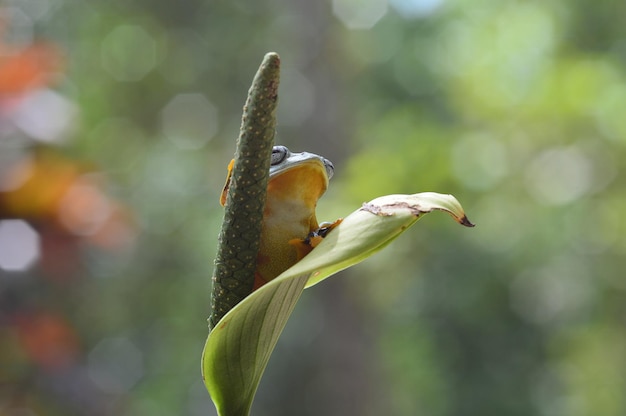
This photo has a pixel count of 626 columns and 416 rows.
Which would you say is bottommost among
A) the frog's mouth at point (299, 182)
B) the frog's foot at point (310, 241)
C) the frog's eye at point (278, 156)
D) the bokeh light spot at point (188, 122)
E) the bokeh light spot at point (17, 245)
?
the bokeh light spot at point (188, 122)

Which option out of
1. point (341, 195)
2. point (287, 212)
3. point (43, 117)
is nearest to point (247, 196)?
point (287, 212)

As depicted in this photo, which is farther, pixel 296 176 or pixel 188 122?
pixel 188 122

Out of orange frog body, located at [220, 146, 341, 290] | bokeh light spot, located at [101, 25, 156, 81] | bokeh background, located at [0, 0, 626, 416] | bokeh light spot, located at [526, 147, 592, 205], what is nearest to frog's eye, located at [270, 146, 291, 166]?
orange frog body, located at [220, 146, 341, 290]

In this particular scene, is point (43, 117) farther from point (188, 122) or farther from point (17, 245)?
point (188, 122)

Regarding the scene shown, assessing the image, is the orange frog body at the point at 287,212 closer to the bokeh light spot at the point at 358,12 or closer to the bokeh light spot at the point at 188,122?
the bokeh light spot at the point at 358,12

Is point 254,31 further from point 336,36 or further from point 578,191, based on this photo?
point 578,191

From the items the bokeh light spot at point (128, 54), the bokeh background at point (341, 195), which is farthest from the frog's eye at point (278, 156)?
the bokeh light spot at point (128, 54)
